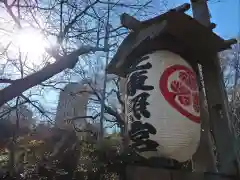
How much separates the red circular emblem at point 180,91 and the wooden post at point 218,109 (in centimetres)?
69

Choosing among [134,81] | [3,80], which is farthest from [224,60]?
[3,80]

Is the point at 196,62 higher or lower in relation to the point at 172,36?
lower

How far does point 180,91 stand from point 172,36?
2.39 feet

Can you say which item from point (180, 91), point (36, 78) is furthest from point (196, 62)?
point (36, 78)

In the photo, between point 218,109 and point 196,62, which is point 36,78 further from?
point 218,109

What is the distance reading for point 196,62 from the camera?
2984mm

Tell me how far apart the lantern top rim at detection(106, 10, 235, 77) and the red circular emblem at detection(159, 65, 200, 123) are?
1.25 feet

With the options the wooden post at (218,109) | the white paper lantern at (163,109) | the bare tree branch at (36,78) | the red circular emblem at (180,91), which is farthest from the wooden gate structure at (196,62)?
the bare tree branch at (36,78)

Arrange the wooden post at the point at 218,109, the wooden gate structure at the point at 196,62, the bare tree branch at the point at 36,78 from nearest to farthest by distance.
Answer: the wooden gate structure at the point at 196,62
the wooden post at the point at 218,109
the bare tree branch at the point at 36,78

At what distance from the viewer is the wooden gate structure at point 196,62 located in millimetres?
2342

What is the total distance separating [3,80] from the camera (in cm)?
290

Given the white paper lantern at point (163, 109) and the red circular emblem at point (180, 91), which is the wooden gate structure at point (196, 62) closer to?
the white paper lantern at point (163, 109)

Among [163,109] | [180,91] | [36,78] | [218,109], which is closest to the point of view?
[163,109]

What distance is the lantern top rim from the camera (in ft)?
7.84
